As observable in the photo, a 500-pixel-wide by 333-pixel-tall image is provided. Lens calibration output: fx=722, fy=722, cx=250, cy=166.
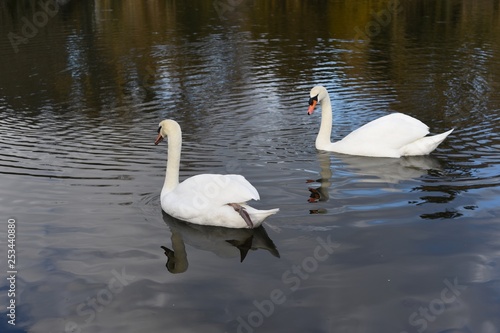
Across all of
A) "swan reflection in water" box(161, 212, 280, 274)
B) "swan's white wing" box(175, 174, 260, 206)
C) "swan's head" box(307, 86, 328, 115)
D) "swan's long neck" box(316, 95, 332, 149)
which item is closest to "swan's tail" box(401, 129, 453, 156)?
"swan's long neck" box(316, 95, 332, 149)

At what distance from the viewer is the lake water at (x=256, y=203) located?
267 inches

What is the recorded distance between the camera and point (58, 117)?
15.5 m

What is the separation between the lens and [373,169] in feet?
36.3

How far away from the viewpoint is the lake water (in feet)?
22.2

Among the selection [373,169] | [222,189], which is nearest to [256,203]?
[222,189]

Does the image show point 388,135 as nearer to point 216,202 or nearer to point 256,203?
point 256,203

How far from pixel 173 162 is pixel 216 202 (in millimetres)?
1281

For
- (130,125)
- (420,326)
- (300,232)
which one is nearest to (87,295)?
(300,232)

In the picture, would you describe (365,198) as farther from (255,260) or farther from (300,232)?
(255,260)

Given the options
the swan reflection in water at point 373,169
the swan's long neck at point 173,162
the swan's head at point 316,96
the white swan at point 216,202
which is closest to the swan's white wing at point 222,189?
the white swan at point 216,202

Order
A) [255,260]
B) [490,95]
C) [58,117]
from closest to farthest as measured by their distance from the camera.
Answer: [255,260] → [58,117] → [490,95]

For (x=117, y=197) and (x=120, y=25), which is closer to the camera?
(x=117, y=197)

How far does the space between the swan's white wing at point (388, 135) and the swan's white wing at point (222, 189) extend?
3.89 metres

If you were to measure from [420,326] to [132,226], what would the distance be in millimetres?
3922
